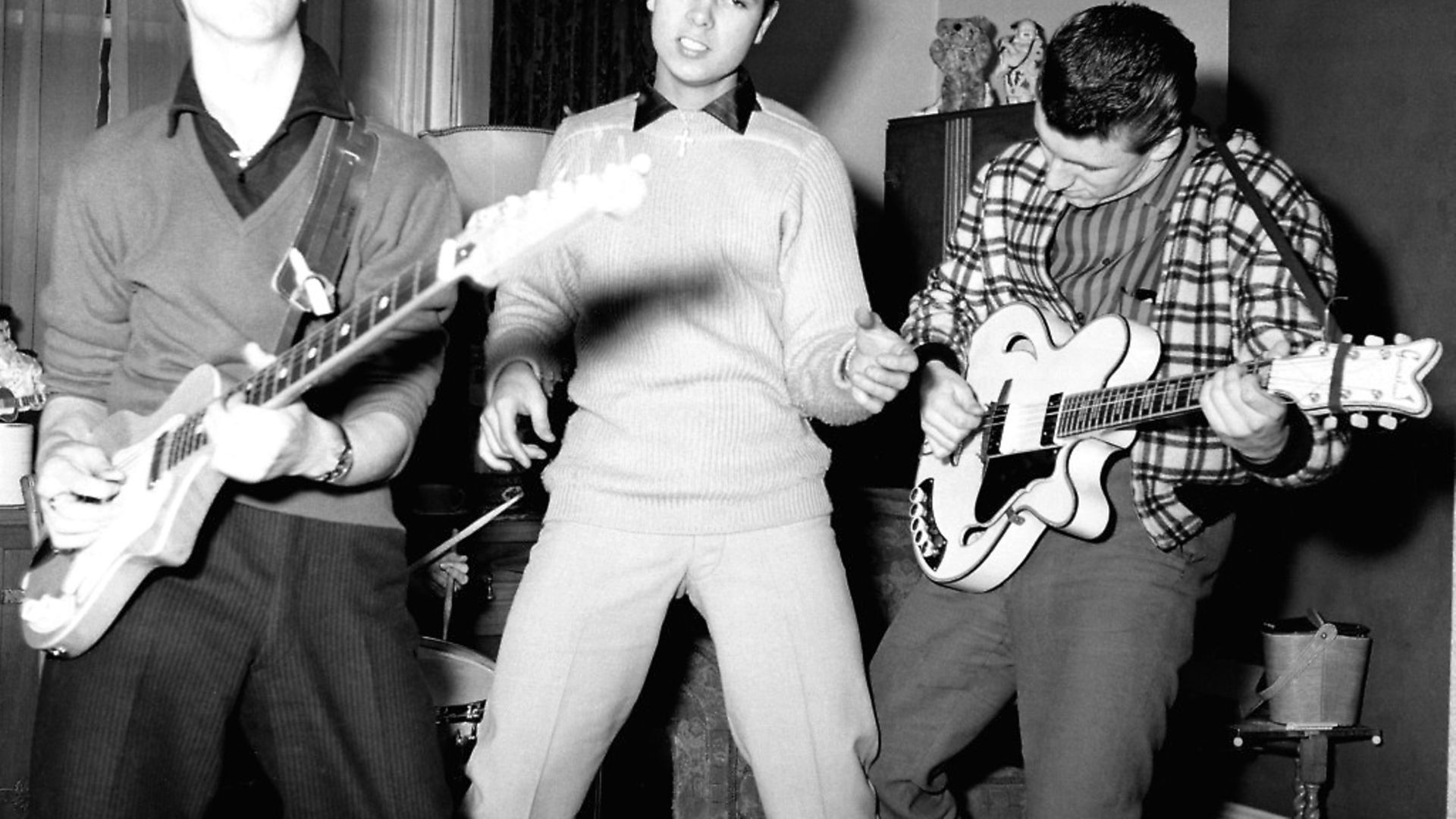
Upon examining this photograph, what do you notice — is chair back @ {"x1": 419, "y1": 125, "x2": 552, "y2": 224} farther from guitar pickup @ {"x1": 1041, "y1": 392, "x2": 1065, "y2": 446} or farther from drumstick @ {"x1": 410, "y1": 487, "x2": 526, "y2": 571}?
guitar pickup @ {"x1": 1041, "y1": 392, "x2": 1065, "y2": 446}

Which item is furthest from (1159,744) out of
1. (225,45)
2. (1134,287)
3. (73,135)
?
(73,135)

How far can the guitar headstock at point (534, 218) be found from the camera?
4.52ft

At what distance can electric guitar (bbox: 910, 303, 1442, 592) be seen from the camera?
1901 mm

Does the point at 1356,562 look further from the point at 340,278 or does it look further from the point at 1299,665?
the point at 340,278

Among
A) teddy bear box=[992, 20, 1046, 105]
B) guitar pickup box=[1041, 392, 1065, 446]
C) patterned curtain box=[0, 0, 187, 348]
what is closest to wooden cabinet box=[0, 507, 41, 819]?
patterned curtain box=[0, 0, 187, 348]

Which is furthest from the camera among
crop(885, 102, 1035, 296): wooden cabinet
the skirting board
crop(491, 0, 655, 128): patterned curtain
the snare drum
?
crop(491, 0, 655, 128): patterned curtain

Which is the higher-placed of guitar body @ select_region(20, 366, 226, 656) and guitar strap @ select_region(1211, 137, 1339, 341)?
guitar strap @ select_region(1211, 137, 1339, 341)

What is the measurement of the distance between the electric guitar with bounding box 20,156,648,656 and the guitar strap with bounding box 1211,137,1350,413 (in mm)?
1028

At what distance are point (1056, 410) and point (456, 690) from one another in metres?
1.16

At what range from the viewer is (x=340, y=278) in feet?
5.54

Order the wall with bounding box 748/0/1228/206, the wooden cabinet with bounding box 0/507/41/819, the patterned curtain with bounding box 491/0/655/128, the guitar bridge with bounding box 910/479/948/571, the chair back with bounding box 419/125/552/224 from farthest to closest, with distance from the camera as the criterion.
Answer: the wall with bounding box 748/0/1228/206 → the patterned curtain with bounding box 491/0/655/128 → the chair back with bounding box 419/125/552/224 → the wooden cabinet with bounding box 0/507/41/819 → the guitar bridge with bounding box 910/479/948/571

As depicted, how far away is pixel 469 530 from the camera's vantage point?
284 centimetres

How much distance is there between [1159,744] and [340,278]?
1.34m

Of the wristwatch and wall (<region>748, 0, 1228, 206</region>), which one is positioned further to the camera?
wall (<region>748, 0, 1228, 206</region>)
